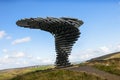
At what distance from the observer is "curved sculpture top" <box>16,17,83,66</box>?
57.6 meters

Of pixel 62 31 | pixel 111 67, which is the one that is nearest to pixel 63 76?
pixel 111 67

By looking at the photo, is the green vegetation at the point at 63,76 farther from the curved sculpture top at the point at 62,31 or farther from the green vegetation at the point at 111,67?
the curved sculpture top at the point at 62,31

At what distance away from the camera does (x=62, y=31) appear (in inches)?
2340

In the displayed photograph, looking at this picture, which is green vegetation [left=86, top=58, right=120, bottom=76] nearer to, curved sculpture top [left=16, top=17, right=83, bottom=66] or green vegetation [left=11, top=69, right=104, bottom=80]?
green vegetation [left=11, top=69, right=104, bottom=80]

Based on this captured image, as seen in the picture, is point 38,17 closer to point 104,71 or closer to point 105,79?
point 104,71

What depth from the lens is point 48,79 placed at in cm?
4331

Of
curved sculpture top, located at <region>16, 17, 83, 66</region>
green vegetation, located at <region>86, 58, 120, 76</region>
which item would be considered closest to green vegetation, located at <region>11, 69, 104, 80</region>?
green vegetation, located at <region>86, 58, 120, 76</region>

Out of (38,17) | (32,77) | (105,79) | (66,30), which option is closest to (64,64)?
(66,30)

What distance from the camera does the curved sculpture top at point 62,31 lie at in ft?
189

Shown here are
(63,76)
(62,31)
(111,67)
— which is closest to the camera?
(63,76)

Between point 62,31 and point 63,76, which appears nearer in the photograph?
point 63,76

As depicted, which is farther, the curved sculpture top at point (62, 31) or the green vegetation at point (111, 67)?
the curved sculpture top at point (62, 31)

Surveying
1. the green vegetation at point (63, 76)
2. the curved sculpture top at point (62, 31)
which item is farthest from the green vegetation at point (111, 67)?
the curved sculpture top at point (62, 31)

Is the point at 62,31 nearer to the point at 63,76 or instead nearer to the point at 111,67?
the point at 111,67
